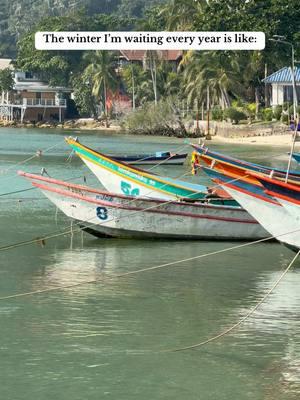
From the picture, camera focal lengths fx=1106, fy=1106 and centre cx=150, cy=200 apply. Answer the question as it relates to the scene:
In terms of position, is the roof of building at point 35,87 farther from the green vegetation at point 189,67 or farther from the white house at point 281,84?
the white house at point 281,84

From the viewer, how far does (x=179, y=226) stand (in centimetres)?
2739

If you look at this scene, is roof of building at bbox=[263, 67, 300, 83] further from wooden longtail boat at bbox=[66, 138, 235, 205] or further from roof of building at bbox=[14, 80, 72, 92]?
wooden longtail boat at bbox=[66, 138, 235, 205]

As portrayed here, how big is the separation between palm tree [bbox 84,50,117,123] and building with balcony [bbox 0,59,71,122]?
40.6ft

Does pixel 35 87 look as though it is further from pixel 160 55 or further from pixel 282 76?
pixel 282 76

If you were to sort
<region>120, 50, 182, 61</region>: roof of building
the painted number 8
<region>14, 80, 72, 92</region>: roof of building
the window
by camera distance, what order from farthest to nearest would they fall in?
the window
<region>14, 80, 72, 92</region>: roof of building
<region>120, 50, 182, 61</region>: roof of building
the painted number 8

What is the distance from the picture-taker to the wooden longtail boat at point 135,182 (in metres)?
28.7

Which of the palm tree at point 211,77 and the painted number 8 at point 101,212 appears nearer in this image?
the painted number 8 at point 101,212

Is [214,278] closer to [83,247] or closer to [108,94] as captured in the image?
[83,247]

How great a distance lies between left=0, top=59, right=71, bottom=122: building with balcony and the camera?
135m

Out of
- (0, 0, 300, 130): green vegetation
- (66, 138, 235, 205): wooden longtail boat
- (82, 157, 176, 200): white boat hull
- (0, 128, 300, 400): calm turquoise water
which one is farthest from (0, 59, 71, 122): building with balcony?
(0, 128, 300, 400): calm turquoise water

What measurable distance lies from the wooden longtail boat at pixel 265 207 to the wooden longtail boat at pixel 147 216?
3.09 m

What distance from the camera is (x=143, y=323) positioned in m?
19.2

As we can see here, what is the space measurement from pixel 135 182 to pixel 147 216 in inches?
86.3

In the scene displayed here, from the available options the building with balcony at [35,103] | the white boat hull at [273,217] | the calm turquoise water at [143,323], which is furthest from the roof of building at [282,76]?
the white boat hull at [273,217]
